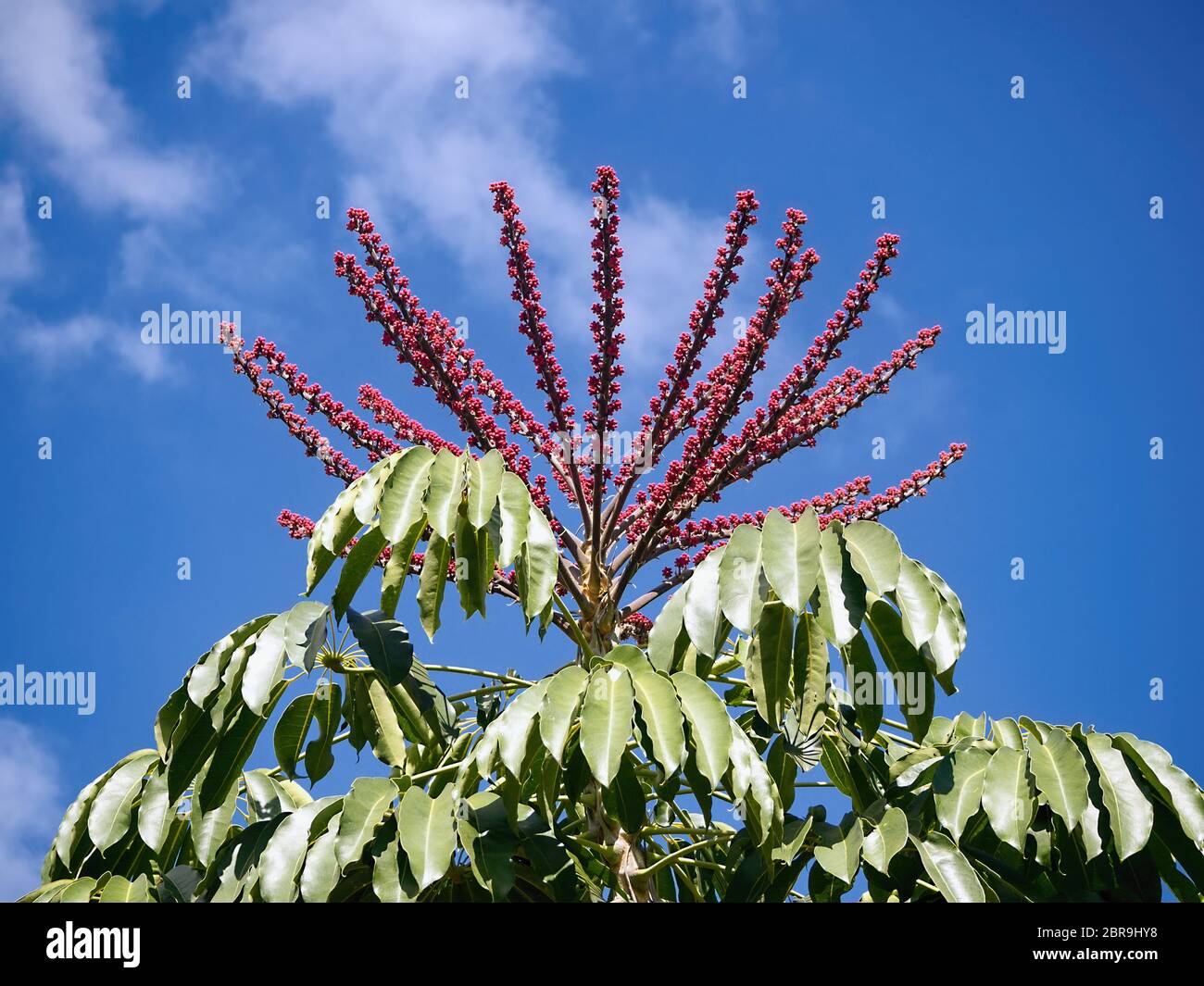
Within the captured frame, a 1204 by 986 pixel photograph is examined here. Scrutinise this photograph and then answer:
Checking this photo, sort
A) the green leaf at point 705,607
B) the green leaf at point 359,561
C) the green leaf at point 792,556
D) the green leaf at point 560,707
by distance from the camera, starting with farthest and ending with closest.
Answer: the green leaf at point 359,561
the green leaf at point 705,607
the green leaf at point 792,556
the green leaf at point 560,707

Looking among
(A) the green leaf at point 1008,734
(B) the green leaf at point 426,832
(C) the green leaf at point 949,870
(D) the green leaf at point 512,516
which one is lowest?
(C) the green leaf at point 949,870

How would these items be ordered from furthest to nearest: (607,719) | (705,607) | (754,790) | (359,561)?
(359,561) < (705,607) < (754,790) < (607,719)

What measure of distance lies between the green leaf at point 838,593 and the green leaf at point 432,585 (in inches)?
36.8

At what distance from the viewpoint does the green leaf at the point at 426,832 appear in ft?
9.07

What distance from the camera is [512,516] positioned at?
10.1ft

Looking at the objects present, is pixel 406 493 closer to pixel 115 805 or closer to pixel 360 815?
pixel 360 815

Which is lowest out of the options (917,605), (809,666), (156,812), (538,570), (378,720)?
(156,812)

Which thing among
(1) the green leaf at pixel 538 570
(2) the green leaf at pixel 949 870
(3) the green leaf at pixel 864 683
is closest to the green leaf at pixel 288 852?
(1) the green leaf at pixel 538 570

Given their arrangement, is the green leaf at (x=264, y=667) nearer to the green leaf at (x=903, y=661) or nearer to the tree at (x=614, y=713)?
the tree at (x=614, y=713)

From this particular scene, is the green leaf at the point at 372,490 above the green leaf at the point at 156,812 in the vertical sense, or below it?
above

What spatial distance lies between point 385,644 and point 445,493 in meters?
0.43

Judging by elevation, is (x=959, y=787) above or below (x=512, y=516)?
below

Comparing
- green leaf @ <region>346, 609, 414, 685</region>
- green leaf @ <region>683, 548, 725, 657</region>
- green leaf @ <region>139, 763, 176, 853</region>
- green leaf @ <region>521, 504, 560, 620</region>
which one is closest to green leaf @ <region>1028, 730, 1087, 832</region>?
green leaf @ <region>683, 548, 725, 657</region>

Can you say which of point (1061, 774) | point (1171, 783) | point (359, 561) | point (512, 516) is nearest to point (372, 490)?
point (359, 561)
